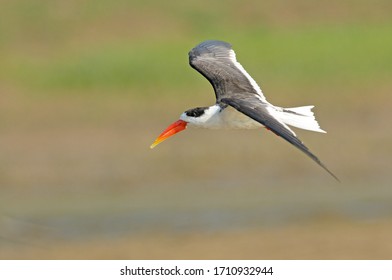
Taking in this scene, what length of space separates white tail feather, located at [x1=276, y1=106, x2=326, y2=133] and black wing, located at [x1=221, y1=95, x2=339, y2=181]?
20cm

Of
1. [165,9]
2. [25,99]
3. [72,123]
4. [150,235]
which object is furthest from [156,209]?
[165,9]

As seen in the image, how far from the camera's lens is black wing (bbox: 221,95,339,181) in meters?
9.38

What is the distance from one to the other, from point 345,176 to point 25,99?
6592 mm

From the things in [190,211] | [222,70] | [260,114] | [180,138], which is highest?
[180,138]

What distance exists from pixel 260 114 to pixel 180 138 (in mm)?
11129

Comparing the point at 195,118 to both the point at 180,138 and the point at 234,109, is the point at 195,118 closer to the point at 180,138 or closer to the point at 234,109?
the point at 234,109

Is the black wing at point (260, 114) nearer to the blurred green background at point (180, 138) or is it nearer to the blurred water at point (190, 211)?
the blurred green background at point (180, 138)

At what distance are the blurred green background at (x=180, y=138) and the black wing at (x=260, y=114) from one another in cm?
556

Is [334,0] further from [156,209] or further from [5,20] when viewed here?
[156,209]

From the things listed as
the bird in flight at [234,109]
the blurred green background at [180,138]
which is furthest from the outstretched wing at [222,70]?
the blurred green background at [180,138]

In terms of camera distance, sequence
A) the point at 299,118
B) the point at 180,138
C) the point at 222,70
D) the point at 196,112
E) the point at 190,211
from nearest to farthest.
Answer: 1. the point at 299,118
2. the point at 196,112
3. the point at 222,70
4. the point at 190,211
5. the point at 180,138

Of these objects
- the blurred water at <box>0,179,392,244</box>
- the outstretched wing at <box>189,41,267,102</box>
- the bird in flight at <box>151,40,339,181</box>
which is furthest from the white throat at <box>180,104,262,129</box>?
the blurred water at <box>0,179,392,244</box>

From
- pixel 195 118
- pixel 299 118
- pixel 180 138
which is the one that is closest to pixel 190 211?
pixel 180 138

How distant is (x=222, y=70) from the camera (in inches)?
468
